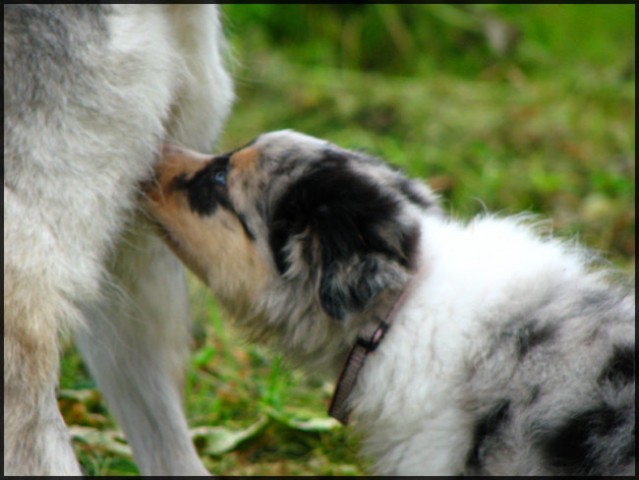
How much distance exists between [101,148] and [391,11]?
234 inches

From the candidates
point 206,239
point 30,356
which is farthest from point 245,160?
point 30,356

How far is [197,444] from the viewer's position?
14.9ft

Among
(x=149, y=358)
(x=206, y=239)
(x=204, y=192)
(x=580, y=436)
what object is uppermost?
(x=204, y=192)

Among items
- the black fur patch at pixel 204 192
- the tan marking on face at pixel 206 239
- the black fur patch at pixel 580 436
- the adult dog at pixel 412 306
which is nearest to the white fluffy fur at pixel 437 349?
the adult dog at pixel 412 306

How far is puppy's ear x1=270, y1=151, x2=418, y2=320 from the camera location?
10.6 feet

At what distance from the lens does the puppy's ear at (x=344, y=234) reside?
10.6 feet

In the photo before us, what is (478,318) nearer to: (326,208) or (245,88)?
(326,208)

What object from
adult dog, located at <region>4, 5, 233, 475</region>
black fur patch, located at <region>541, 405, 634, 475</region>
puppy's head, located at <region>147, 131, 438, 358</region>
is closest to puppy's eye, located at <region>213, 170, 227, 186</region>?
puppy's head, located at <region>147, 131, 438, 358</region>

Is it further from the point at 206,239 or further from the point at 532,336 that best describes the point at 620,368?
the point at 206,239

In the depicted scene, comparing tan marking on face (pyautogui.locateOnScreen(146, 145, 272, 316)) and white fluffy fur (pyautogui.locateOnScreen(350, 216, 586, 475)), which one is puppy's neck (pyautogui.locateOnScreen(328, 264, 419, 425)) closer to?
white fluffy fur (pyautogui.locateOnScreen(350, 216, 586, 475))

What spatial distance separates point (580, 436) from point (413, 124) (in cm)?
476

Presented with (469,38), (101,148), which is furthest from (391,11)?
(101,148)

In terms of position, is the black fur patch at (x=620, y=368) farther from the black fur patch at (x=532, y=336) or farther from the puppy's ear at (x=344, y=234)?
the puppy's ear at (x=344, y=234)

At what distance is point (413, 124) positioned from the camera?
760 centimetres
